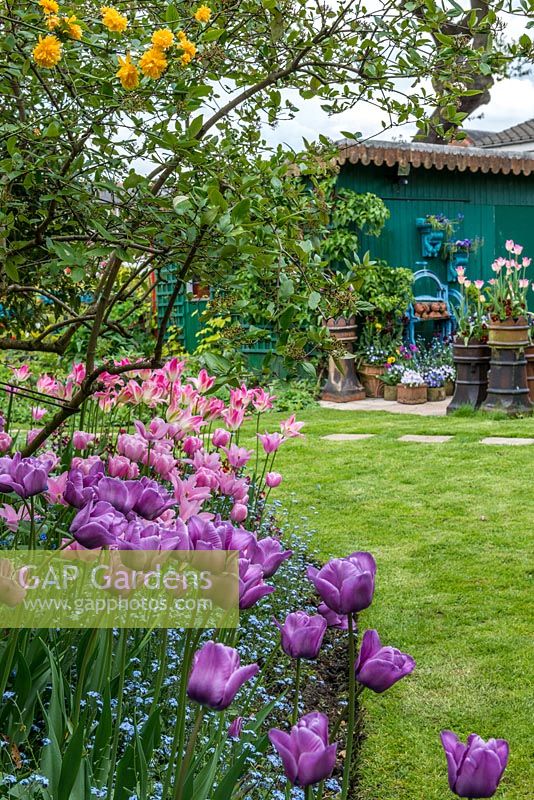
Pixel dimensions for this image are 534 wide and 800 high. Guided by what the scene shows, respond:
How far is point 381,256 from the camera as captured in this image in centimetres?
1151

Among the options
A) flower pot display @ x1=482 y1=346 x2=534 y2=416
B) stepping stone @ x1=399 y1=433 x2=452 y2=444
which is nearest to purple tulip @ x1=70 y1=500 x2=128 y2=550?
stepping stone @ x1=399 y1=433 x2=452 y2=444

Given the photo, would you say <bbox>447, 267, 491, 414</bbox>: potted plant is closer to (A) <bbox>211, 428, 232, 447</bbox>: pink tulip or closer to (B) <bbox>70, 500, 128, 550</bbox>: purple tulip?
(A) <bbox>211, 428, 232, 447</bbox>: pink tulip

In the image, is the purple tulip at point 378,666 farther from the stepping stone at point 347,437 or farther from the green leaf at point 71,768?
the stepping stone at point 347,437

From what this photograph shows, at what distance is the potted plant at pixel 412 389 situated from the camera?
957 centimetres

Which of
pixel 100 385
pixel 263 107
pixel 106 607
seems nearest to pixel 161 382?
pixel 100 385

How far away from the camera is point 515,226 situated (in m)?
13.0

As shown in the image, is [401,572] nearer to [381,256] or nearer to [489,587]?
[489,587]

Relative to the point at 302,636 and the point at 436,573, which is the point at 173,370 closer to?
the point at 436,573

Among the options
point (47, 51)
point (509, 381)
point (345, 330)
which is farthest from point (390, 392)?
point (47, 51)

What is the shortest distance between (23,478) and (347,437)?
5987 mm

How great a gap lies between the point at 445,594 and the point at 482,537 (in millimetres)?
882

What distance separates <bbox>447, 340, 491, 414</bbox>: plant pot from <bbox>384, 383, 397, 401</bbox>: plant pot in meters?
1.54

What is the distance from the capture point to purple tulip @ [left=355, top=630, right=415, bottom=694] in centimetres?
108

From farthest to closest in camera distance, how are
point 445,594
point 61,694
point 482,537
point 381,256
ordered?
point 381,256, point 482,537, point 445,594, point 61,694
